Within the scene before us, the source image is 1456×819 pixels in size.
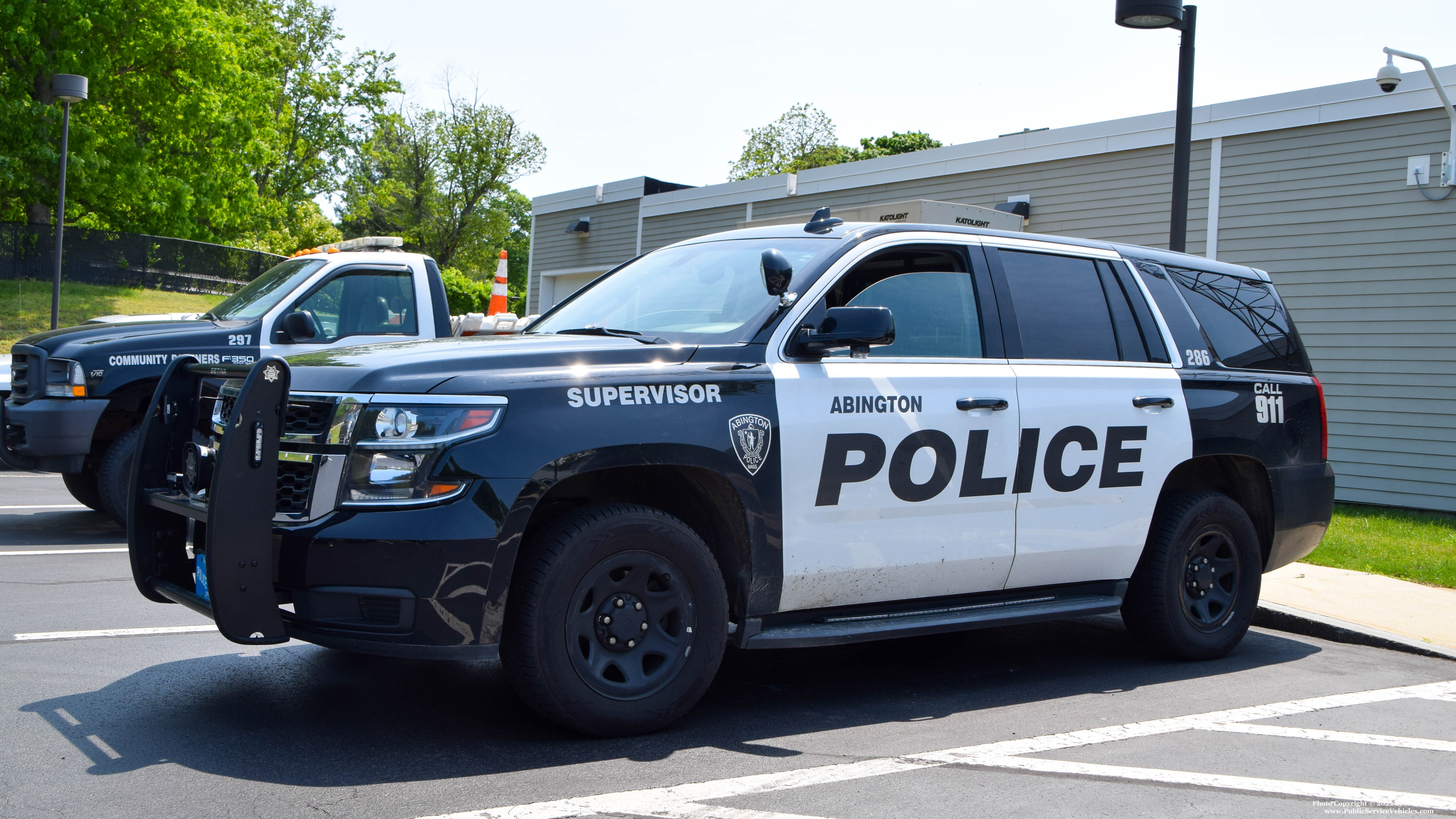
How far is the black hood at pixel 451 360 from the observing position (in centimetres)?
383

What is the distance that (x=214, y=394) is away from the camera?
4.35 meters

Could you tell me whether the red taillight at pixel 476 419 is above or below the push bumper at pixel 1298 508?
above

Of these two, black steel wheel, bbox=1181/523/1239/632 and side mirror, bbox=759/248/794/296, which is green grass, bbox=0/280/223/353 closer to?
side mirror, bbox=759/248/794/296

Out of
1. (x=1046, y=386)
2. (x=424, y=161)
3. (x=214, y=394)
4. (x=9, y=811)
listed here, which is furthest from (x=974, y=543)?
(x=424, y=161)

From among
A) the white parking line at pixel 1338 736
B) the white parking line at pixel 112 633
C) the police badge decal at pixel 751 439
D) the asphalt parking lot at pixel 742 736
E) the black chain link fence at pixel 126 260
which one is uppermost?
the black chain link fence at pixel 126 260

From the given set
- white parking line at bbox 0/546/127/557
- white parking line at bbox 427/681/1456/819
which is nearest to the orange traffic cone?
white parking line at bbox 0/546/127/557

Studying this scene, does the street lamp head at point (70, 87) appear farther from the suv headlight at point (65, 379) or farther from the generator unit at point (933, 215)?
the generator unit at point (933, 215)

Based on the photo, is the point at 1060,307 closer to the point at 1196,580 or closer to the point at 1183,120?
the point at 1196,580

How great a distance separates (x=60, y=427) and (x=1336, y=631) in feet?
26.7

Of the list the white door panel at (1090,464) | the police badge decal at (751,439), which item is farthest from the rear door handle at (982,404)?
the police badge decal at (751,439)

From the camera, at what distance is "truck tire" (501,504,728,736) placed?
3904mm

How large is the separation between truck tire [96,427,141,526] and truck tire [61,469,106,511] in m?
0.74

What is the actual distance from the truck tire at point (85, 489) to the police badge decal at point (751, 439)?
6446 millimetres

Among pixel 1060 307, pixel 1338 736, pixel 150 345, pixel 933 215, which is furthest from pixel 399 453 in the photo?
pixel 933 215
